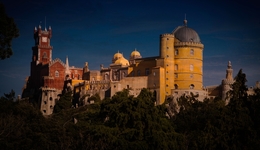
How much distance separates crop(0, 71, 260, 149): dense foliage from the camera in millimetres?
51250

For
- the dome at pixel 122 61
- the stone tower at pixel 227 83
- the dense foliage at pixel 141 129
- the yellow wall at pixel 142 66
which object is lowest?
the dense foliage at pixel 141 129

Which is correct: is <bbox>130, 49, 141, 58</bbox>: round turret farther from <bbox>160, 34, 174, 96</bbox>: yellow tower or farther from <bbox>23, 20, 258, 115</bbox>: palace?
<bbox>160, 34, 174, 96</bbox>: yellow tower

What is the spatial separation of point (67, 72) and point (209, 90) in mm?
32350

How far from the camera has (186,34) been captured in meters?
93.3

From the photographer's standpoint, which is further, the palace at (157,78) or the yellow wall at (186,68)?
the yellow wall at (186,68)

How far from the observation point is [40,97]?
103 meters

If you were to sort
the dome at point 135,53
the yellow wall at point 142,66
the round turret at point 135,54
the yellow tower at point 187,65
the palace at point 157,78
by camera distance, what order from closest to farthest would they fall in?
the palace at point 157,78 < the yellow tower at point 187,65 < the yellow wall at point 142,66 < the round turret at point 135,54 < the dome at point 135,53

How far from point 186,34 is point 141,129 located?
43198 mm

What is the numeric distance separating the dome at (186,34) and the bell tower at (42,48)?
35.6 m

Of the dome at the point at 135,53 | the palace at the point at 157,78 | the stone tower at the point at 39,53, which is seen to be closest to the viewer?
the palace at the point at 157,78

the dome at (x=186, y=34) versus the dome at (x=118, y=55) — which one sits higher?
the dome at (x=186, y=34)

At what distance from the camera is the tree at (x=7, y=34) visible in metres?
40.0

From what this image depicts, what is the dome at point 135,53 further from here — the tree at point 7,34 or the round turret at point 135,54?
the tree at point 7,34

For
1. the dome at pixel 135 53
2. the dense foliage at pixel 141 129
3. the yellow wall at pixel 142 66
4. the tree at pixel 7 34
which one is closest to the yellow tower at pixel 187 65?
the yellow wall at pixel 142 66
